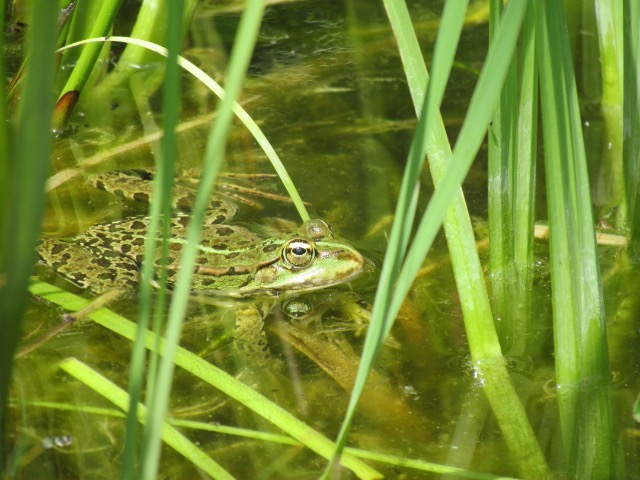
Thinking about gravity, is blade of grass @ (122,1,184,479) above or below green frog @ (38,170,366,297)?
above

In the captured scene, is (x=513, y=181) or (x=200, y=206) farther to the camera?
(x=513, y=181)

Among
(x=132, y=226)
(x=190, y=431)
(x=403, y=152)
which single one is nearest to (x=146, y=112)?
(x=132, y=226)

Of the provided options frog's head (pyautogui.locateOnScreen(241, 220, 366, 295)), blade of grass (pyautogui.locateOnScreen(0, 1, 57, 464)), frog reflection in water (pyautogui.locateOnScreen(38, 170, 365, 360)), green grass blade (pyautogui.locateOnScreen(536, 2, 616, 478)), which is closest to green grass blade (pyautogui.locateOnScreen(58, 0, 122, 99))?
frog reflection in water (pyautogui.locateOnScreen(38, 170, 365, 360))

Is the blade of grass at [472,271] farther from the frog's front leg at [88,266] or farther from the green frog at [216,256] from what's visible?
the frog's front leg at [88,266]

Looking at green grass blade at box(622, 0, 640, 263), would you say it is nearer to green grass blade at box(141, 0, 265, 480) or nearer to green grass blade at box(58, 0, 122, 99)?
green grass blade at box(141, 0, 265, 480)

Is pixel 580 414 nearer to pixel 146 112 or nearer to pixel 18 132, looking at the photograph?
pixel 18 132

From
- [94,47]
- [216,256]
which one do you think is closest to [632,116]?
[216,256]

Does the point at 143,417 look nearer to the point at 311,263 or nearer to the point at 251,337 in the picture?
the point at 251,337
